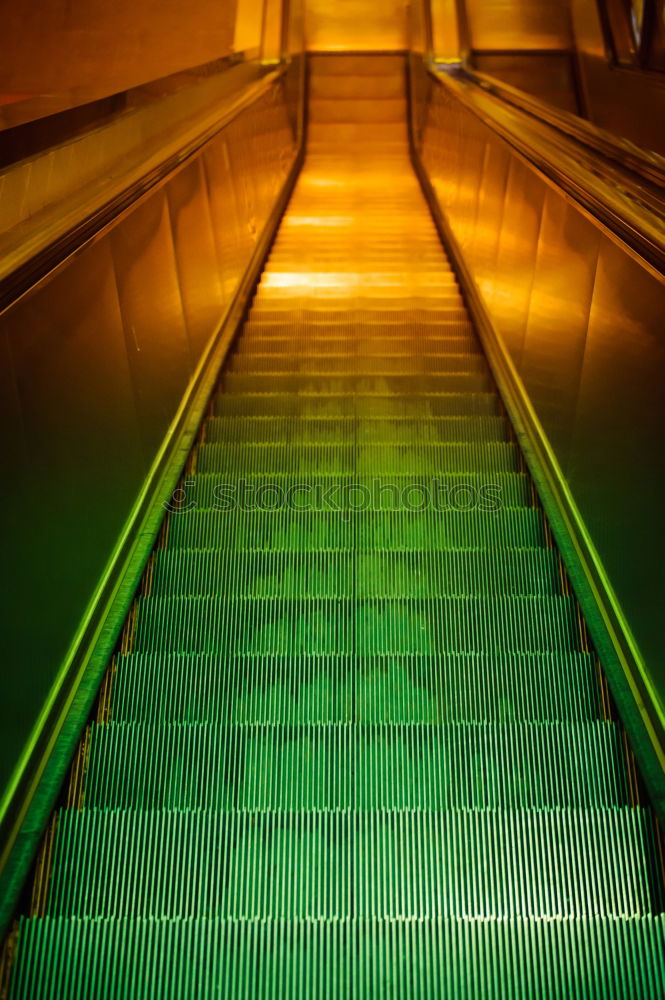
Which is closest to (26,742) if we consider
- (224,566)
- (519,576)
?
(224,566)

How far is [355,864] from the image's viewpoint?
71.9 inches

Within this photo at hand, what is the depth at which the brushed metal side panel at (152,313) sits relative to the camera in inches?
116

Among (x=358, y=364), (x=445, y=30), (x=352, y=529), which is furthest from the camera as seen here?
(x=445, y=30)

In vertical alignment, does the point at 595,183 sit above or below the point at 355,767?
above

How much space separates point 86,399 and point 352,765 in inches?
56.9

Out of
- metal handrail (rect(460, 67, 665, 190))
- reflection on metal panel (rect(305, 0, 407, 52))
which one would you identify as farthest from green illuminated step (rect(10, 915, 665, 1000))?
reflection on metal panel (rect(305, 0, 407, 52))

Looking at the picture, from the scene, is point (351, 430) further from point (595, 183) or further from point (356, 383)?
point (595, 183)

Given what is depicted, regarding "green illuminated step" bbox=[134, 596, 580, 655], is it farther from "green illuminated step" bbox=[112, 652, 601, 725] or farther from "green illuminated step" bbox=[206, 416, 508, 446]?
"green illuminated step" bbox=[206, 416, 508, 446]

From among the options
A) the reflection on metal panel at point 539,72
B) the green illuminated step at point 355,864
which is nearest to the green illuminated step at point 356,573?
the green illuminated step at point 355,864

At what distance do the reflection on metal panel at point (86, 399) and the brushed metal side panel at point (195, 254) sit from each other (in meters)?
0.02

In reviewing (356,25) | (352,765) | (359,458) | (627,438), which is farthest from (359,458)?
(356,25)

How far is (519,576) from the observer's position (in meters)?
2.75

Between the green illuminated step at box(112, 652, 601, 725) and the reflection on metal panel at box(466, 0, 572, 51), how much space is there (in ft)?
34.8

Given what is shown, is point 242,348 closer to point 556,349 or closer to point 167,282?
point 167,282
